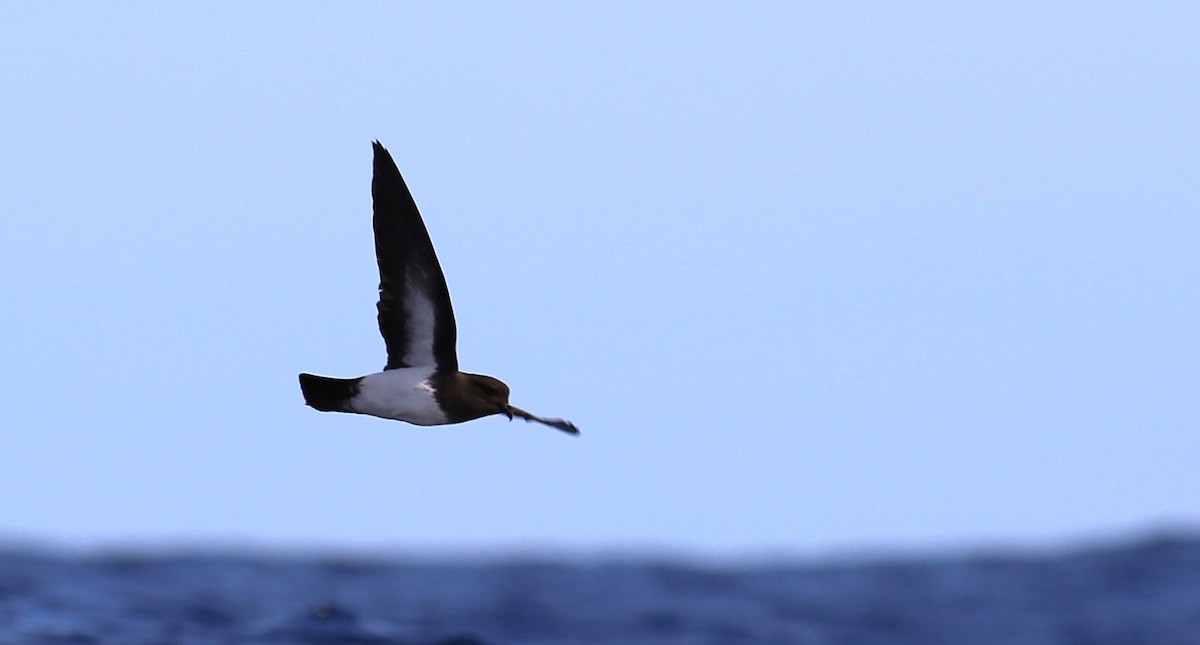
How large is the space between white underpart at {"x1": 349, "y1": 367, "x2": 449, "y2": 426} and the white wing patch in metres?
0.15

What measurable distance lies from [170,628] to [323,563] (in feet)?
40.4

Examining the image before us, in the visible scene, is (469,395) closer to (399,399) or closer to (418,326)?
(399,399)

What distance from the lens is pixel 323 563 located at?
27078 millimetres

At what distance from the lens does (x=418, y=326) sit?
28.1ft

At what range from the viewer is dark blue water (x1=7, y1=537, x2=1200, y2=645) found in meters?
15.6

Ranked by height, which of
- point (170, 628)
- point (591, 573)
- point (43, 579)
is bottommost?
point (170, 628)

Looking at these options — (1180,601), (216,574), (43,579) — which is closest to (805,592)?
(1180,601)

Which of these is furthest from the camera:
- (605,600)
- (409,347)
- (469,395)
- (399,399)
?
(605,600)

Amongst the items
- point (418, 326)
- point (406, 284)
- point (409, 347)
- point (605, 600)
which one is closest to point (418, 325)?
point (418, 326)

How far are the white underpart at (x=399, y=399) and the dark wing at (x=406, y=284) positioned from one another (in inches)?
6.8

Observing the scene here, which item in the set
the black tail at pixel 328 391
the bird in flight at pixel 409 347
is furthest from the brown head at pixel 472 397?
the black tail at pixel 328 391

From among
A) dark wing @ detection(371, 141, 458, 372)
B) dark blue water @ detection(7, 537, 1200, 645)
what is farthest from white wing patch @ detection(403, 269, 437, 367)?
dark blue water @ detection(7, 537, 1200, 645)

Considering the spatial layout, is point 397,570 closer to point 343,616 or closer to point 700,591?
point 700,591

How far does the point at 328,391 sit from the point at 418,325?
64 centimetres
